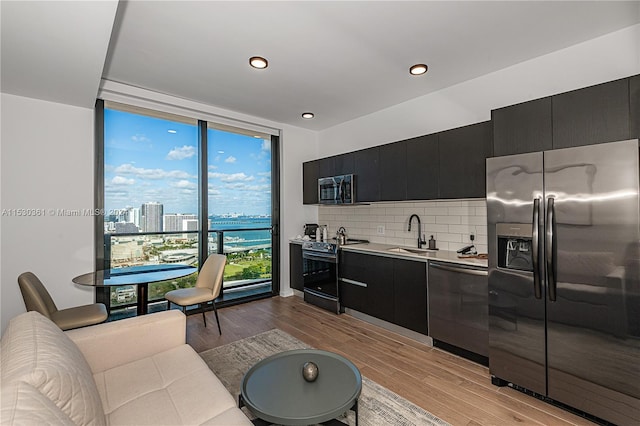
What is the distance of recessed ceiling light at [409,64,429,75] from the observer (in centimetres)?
296

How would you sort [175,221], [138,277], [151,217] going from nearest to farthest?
[138,277] → [151,217] → [175,221]

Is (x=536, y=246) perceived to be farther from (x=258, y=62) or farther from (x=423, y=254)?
(x=258, y=62)

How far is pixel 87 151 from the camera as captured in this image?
3258mm

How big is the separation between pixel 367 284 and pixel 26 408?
315 centimetres

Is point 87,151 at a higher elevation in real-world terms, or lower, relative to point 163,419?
higher

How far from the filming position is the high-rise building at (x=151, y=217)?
3.72 m

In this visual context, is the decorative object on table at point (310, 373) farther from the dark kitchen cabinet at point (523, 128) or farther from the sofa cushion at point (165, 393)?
the dark kitchen cabinet at point (523, 128)

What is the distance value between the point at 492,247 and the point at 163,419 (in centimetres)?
244

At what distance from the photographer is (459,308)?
9.12 feet

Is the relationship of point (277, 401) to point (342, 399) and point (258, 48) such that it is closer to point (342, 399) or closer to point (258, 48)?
point (342, 399)

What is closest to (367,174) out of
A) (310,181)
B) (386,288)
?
(310,181)

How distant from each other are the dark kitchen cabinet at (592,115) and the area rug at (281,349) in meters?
2.15

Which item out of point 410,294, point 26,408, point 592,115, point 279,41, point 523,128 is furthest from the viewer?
point 410,294

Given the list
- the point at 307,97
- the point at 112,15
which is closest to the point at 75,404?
the point at 112,15
